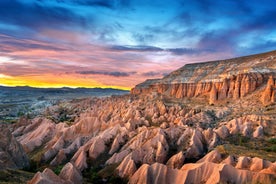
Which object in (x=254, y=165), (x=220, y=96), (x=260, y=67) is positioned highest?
(x=260, y=67)

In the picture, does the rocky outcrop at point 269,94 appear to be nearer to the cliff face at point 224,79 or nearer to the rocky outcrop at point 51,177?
the cliff face at point 224,79

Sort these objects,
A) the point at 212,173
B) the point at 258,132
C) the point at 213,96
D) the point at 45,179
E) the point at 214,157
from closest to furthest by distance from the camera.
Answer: the point at 45,179 → the point at 212,173 → the point at 214,157 → the point at 258,132 → the point at 213,96

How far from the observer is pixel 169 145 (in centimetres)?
4122

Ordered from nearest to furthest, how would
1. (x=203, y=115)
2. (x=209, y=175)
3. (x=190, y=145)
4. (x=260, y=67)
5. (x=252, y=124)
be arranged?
(x=209, y=175), (x=190, y=145), (x=252, y=124), (x=203, y=115), (x=260, y=67)

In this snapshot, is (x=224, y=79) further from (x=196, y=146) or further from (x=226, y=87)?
(x=196, y=146)

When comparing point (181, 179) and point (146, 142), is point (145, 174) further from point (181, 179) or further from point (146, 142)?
Result: point (146, 142)

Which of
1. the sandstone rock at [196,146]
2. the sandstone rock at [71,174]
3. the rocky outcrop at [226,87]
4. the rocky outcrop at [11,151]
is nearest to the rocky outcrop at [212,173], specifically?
the sandstone rock at [196,146]

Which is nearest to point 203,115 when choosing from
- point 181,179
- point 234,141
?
point 234,141

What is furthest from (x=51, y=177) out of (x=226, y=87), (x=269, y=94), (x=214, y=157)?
(x=226, y=87)

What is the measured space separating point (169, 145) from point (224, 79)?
50.8m

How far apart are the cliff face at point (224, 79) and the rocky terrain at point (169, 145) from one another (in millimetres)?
362

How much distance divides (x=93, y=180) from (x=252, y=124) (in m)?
31.6

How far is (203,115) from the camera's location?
61625 mm

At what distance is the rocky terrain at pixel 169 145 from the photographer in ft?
88.9
